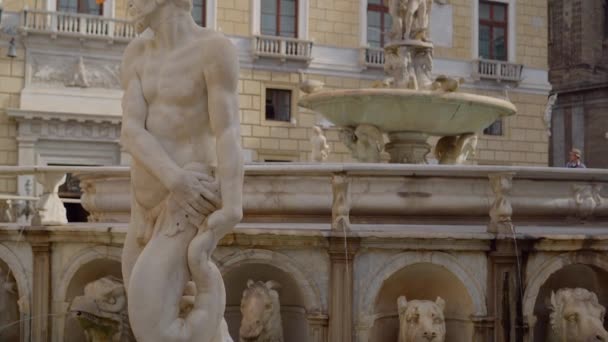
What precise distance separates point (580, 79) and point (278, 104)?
16.0 meters

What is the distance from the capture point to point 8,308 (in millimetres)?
7621

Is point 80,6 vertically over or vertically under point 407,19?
over

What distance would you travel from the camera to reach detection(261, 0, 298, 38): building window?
1004 inches

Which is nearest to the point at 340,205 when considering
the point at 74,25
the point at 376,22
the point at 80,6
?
the point at 74,25

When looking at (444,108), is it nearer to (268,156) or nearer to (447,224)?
(447,224)

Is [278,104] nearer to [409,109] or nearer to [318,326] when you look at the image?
[409,109]

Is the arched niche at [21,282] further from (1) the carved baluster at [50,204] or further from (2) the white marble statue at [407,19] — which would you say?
(2) the white marble statue at [407,19]

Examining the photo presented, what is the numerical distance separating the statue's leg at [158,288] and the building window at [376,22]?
75.5 ft

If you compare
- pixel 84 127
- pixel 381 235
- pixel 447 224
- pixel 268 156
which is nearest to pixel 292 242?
pixel 381 235

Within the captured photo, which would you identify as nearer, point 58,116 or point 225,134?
point 225,134

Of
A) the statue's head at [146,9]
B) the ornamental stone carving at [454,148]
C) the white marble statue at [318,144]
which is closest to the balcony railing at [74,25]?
the white marble statue at [318,144]

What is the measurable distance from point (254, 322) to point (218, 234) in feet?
6.98

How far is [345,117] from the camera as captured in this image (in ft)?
34.7

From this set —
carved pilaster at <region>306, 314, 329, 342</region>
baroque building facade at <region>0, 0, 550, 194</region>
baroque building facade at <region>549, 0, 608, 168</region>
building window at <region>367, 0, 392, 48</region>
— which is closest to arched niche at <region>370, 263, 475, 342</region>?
carved pilaster at <region>306, 314, 329, 342</region>
